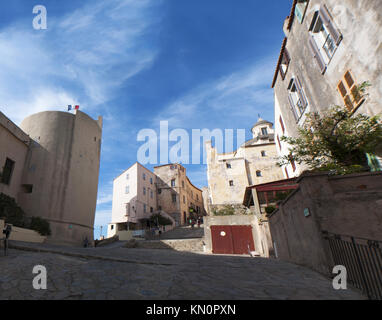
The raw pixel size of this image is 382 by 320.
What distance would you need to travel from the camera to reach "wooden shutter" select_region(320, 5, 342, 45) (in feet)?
35.6

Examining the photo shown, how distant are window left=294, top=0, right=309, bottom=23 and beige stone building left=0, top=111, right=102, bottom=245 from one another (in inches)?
909

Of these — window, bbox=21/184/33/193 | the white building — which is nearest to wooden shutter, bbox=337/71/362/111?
window, bbox=21/184/33/193

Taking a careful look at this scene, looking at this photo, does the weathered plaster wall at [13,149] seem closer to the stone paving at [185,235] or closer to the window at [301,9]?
the stone paving at [185,235]

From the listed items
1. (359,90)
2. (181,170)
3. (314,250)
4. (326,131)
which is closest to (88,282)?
(314,250)

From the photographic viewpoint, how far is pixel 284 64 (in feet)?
58.7

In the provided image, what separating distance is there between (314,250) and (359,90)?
700cm

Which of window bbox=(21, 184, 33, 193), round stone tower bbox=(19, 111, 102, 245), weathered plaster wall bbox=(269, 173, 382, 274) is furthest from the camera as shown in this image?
window bbox=(21, 184, 33, 193)

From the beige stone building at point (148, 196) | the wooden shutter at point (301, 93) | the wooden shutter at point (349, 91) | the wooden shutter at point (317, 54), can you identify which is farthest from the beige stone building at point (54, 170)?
the wooden shutter at point (349, 91)

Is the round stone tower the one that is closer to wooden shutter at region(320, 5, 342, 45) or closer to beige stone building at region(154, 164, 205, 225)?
beige stone building at region(154, 164, 205, 225)

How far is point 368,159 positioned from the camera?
10.2m

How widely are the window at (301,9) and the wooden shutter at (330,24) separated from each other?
2.34 m

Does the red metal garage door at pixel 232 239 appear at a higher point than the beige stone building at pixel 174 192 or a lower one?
lower

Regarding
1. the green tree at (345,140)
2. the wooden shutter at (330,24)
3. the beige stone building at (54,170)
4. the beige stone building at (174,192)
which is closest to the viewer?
the green tree at (345,140)

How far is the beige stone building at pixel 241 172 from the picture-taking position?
113 ft
